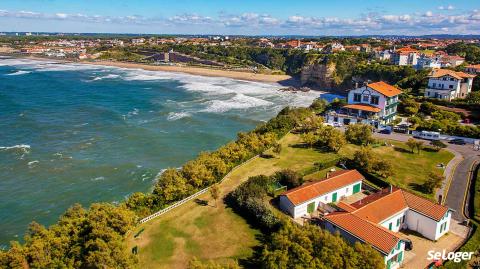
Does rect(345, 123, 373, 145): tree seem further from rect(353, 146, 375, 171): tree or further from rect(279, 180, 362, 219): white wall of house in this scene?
rect(279, 180, 362, 219): white wall of house

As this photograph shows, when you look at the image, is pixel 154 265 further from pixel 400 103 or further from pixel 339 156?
pixel 400 103

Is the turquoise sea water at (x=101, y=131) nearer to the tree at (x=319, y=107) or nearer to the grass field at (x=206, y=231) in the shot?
the tree at (x=319, y=107)

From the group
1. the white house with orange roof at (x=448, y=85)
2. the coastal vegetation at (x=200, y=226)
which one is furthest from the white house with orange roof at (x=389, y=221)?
the white house with orange roof at (x=448, y=85)

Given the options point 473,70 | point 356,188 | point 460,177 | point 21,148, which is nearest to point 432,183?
point 460,177

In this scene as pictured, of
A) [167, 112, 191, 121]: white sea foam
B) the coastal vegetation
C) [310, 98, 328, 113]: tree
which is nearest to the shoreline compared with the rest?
[310, 98, 328, 113]: tree

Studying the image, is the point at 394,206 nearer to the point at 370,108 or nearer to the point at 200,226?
the point at 200,226

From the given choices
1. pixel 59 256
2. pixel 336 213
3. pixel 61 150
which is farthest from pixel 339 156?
pixel 61 150
